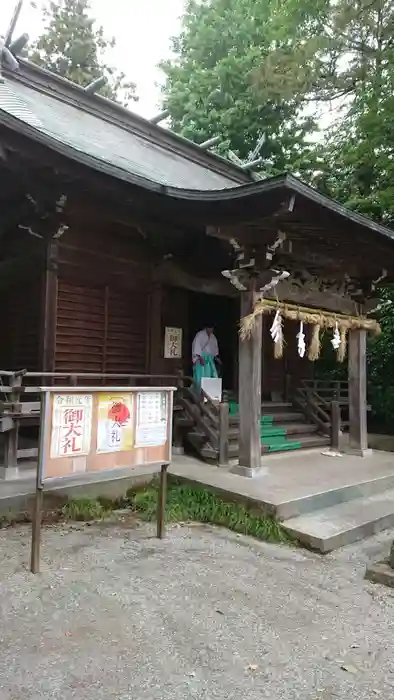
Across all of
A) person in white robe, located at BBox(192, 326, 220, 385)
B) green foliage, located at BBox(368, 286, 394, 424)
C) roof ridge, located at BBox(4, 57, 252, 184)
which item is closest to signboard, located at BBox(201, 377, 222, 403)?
person in white robe, located at BBox(192, 326, 220, 385)

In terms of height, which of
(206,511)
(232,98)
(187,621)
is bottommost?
(187,621)

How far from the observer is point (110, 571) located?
142 inches

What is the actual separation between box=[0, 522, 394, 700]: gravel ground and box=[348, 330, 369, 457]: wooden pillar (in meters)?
3.52

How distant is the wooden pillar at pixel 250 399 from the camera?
582 cm

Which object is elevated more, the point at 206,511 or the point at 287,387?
the point at 287,387

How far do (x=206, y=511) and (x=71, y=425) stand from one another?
2.05 m

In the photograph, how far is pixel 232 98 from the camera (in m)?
14.3

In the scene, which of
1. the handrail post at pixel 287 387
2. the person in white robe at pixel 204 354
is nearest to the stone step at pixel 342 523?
the person in white robe at pixel 204 354

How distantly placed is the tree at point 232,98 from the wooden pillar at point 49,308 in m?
9.21

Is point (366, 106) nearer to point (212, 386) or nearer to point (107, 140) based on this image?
point (107, 140)

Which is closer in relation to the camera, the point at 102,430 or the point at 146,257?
the point at 102,430

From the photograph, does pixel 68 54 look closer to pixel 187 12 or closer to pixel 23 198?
pixel 187 12

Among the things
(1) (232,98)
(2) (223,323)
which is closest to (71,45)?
(1) (232,98)

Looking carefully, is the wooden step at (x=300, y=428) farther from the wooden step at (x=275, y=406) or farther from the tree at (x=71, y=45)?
the tree at (x=71, y=45)
